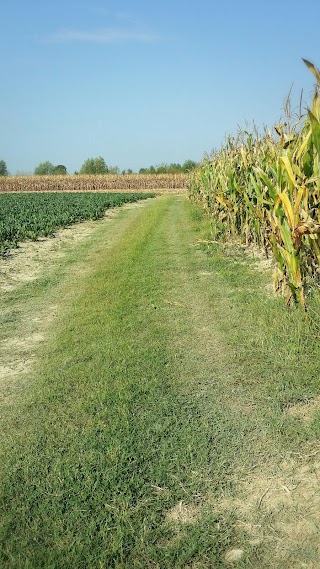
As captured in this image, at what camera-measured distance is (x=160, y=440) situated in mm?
4062

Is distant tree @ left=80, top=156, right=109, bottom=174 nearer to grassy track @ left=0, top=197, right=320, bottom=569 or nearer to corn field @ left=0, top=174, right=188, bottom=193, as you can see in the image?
corn field @ left=0, top=174, right=188, bottom=193

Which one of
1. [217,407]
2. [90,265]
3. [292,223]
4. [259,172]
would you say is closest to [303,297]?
[292,223]

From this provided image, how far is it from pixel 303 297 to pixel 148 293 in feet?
9.41

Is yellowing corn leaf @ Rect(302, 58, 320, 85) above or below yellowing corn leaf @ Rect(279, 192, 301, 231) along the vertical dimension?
above

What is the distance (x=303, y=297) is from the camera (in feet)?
21.2

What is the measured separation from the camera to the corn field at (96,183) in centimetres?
6488

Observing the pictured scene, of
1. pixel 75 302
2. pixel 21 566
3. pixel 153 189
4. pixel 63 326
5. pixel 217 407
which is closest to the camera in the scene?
pixel 21 566

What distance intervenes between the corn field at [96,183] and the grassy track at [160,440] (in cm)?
5864

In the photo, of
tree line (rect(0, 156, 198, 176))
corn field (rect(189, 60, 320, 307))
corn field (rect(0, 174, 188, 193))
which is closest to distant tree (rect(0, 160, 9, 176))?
tree line (rect(0, 156, 198, 176))

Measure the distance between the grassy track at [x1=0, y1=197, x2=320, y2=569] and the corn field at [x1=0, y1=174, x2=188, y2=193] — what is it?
58.6 metres

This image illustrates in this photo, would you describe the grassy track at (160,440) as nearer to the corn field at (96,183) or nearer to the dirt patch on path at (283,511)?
the dirt patch on path at (283,511)

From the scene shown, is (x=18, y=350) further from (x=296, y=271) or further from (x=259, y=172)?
(x=259, y=172)

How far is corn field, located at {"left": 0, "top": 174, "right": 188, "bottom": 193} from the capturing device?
213ft

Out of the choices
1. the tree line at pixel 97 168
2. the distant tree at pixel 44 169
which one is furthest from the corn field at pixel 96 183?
the distant tree at pixel 44 169
